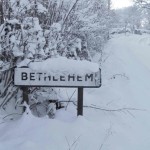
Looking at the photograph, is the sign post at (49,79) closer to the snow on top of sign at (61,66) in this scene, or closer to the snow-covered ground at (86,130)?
the snow on top of sign at (61,66)

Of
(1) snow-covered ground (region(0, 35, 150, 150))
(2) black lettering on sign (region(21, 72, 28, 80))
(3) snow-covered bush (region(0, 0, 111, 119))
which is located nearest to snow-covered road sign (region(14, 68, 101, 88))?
(2) black lettering on sign (region(21, 72, 28, 80))

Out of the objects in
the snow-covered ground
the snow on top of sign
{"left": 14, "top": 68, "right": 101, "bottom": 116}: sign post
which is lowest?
the snow-covered ground

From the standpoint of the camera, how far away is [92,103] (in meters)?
6.64

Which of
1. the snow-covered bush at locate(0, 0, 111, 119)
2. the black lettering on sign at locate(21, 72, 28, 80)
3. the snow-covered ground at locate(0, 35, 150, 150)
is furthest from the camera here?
the snow-covered bush at locate(0, 0, 111, 119)

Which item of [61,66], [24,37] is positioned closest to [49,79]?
[61,66]

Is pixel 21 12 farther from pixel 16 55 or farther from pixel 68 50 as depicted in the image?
pixel 68 50

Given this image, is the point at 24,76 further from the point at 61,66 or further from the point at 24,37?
the point at 24,37

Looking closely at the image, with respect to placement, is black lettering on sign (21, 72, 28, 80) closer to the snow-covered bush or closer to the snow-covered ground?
the snow-covered bush

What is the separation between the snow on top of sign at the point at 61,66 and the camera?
5176 millimetres

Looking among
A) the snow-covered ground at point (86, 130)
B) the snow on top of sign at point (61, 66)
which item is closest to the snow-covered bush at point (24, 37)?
the snow on top of sign at point (61, 66)

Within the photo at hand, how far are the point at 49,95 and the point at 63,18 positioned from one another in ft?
4.38

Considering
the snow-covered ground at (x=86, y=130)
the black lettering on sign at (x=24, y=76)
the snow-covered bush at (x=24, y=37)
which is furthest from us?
the snow-covered bush at (x=24, y=37)

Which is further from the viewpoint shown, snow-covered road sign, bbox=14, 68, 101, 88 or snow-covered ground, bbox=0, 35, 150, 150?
snow-covered road sign, bbox=14, 68, 101, 88

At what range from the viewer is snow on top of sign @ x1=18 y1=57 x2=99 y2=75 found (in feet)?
17.0
